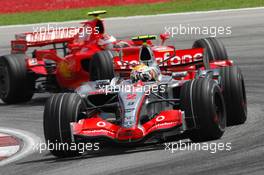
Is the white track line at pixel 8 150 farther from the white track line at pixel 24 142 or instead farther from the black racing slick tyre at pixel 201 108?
the black racing slick tyre at pixel 201 108

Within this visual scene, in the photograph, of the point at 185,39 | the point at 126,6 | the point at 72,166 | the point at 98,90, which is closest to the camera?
the point at 72,166

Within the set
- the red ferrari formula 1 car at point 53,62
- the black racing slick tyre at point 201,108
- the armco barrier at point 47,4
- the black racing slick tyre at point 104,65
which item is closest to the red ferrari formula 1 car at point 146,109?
the black racing slick tyre at point 201,108

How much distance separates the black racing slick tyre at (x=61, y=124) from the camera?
42.2ft

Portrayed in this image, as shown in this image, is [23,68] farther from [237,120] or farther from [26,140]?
[237,120]

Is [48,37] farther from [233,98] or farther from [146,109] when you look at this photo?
[146,109]

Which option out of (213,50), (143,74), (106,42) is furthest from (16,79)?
(143,74)

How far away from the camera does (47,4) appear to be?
39.3m

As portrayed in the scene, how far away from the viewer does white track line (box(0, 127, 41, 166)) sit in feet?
44.0

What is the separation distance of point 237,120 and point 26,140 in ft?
10.8

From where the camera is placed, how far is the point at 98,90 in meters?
13.9

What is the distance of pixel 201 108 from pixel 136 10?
20.8 metres

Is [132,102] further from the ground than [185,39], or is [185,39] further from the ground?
[132,102]

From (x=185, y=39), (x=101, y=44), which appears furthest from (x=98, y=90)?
(x=185, y=39)

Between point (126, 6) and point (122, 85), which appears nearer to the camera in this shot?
point (122, 85)
